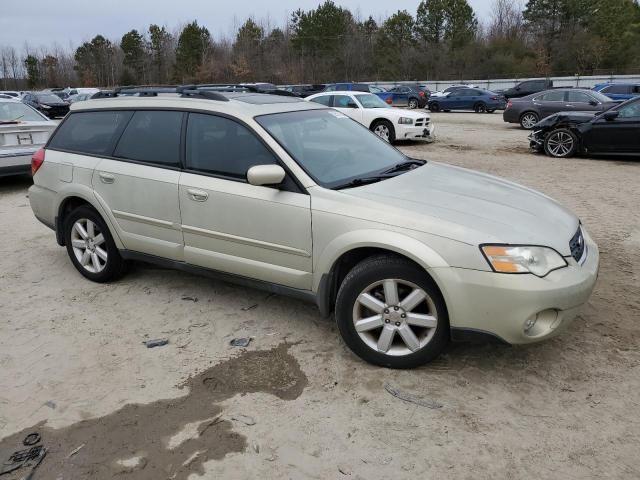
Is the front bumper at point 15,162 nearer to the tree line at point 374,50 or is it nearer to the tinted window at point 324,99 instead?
the tinted window at point 324,99

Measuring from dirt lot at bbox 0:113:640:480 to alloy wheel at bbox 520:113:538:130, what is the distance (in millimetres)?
15408

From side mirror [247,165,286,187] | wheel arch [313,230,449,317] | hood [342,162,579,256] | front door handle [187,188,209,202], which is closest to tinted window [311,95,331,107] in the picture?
hood [342,162,579,256]

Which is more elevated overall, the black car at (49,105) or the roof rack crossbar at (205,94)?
the black car at (49,105)

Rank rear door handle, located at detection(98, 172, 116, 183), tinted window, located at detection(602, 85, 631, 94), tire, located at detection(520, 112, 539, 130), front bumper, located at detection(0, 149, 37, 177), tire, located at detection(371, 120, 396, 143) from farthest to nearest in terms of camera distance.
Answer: tinted window, located at detection(602, 85, 631, 94) < tire, located at detection(520, 112, 539, 130) < tire, located at detection(371, 120, 396, 143) < front bumper, located at detection(0, 149, 37, 177) < rear door handle, located at detection(98, 172, 116, 183)

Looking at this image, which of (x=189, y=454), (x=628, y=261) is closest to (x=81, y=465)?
(x=189, y=454)

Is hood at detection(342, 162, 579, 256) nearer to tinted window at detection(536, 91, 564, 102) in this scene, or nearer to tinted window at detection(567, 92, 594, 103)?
tinted window at detection(567, 92, 594, 103)

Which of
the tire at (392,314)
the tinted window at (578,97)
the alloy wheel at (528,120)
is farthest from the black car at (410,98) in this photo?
the tire at (392,314)

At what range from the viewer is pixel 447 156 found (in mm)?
13078

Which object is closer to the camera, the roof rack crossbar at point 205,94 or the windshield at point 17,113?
the roof rack crossbar at point 205,94

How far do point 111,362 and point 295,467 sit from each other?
5.44ft

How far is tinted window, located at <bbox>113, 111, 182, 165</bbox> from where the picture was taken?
4.32 m

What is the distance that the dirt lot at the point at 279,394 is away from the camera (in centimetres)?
267

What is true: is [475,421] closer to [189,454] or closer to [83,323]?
[189,454]

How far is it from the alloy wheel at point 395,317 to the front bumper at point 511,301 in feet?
0.60
